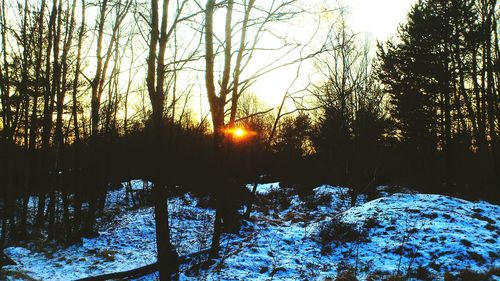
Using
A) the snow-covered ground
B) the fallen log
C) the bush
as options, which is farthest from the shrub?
the fallen log

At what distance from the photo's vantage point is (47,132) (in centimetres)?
1082

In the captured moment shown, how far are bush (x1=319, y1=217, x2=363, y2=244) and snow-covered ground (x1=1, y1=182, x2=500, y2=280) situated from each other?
0.17 ft

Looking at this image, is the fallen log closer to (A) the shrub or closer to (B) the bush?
(B) the bush

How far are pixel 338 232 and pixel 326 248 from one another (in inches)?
30.2

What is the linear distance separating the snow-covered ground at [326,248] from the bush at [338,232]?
5 cm

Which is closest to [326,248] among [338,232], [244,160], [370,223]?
[338,232]

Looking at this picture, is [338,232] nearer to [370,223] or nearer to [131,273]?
[370,223]

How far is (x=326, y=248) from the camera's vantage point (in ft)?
26.1

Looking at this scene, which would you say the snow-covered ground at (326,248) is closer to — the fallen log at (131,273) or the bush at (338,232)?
the bush at (338,232)

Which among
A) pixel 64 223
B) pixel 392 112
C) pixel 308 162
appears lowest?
pixel 64 223

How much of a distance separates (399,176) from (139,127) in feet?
76.7

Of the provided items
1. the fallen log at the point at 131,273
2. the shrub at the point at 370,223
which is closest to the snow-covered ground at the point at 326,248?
the shrub at the point at 370,223

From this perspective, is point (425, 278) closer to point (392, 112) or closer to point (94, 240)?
point (94, 240)

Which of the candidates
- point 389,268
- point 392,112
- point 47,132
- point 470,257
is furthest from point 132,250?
point 392,112
